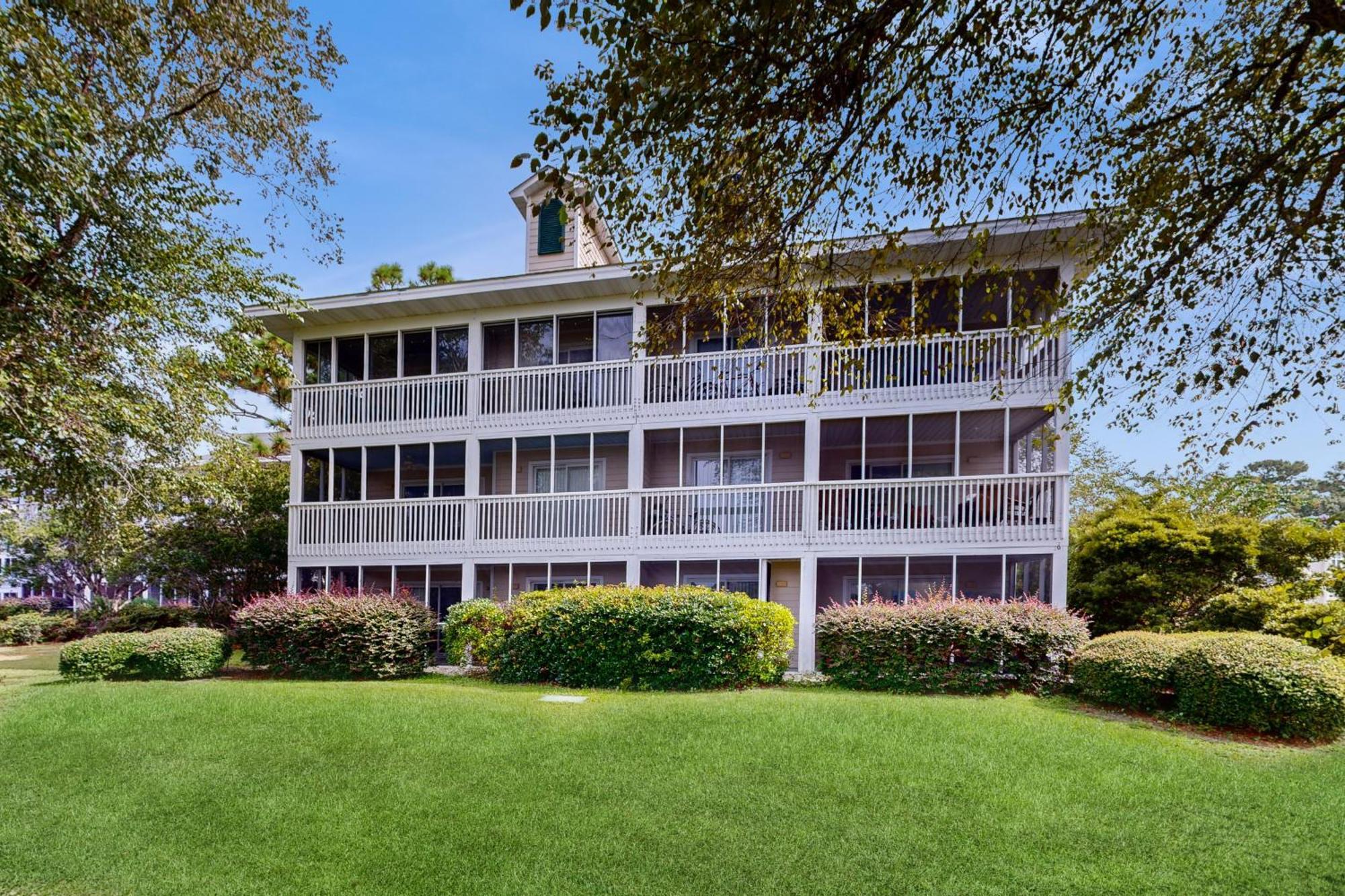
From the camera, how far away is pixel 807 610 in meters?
14.6

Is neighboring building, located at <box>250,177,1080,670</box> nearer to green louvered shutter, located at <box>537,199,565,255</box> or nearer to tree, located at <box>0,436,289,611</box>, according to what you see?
green louvered shutter, located at <box>537,199,565,255</box>

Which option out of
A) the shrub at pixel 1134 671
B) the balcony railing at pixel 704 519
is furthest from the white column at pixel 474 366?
the shrub at pixel 1134 671

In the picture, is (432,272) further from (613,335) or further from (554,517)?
(554,517)

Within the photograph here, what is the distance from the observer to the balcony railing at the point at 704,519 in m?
13.8

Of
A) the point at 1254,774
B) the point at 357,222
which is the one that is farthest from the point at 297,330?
the point at 1254,774

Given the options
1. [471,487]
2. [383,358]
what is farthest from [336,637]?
[383,358]

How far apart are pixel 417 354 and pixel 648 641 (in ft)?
32.1

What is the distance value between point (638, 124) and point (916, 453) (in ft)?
38.4

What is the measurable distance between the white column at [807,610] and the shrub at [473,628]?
5546 millimetres

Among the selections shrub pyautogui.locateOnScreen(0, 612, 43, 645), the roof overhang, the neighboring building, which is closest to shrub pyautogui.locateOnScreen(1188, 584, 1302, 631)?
the neighboring building

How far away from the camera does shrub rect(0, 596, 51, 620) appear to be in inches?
1048

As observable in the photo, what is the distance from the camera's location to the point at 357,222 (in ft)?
45.2

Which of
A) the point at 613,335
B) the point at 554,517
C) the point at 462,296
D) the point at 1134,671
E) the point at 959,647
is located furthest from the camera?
the point at 613,335

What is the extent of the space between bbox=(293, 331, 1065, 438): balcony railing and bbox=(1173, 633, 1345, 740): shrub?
16.5 ft
